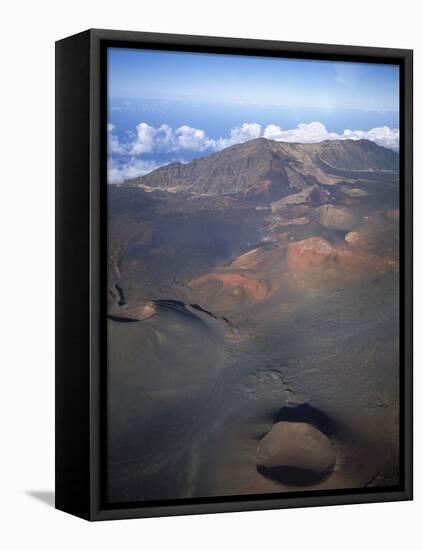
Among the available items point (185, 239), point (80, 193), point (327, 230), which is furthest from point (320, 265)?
point (80, 193)

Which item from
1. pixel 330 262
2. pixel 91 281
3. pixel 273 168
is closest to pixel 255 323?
pixel 330 262

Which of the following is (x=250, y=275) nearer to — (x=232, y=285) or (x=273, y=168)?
(x=232, y=285)

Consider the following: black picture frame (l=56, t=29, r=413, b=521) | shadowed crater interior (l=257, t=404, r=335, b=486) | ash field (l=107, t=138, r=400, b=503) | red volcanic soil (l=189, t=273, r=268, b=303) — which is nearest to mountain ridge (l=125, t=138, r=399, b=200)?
ash field (l=107, t=138, r=400, b=503)

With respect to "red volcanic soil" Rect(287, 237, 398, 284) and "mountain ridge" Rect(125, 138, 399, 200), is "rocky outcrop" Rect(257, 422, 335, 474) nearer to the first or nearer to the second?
"red volcanic soil" Rect(287, 237, 398, 284)

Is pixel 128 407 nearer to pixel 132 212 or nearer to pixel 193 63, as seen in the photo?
pixel 132 212

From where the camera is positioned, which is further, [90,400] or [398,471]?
[398,471]
